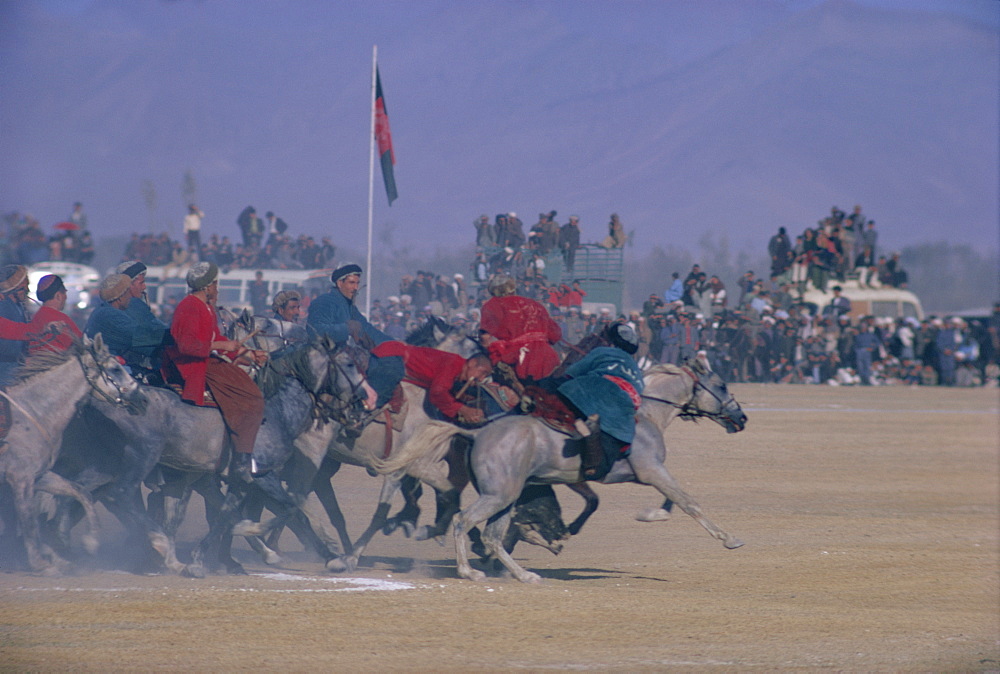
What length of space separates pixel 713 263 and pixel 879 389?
7248 centimetres

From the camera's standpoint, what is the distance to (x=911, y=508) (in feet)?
45.5

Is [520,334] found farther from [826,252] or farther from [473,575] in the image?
[826,252]

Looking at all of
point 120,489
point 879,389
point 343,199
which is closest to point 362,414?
point 120,489

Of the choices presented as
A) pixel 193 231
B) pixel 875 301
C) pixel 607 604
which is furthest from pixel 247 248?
pixel 875 301

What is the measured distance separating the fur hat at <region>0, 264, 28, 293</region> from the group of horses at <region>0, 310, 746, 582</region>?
169 centimetres

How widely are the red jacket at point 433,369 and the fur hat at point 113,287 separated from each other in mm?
2202

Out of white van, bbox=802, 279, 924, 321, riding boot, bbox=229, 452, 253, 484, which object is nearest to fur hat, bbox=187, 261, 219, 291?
riding boot, bbox=229, 452, 253, 484

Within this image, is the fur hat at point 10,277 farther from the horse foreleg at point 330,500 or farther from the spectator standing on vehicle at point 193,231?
the spectator standing on vehicle at point 193,231

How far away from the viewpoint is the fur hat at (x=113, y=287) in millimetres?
8742

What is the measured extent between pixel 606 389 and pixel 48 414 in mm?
4447

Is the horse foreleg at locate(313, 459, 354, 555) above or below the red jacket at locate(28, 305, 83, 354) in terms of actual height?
below

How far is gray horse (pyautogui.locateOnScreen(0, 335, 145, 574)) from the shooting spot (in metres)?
7.82

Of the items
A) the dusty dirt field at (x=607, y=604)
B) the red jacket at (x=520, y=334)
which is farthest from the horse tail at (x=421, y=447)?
the dusty dirt field at (x=607, y=604)

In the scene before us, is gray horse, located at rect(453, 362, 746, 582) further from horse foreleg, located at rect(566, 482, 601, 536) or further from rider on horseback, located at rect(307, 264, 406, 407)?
rider on horseback, located at rect(307, 264, 406, 407)
